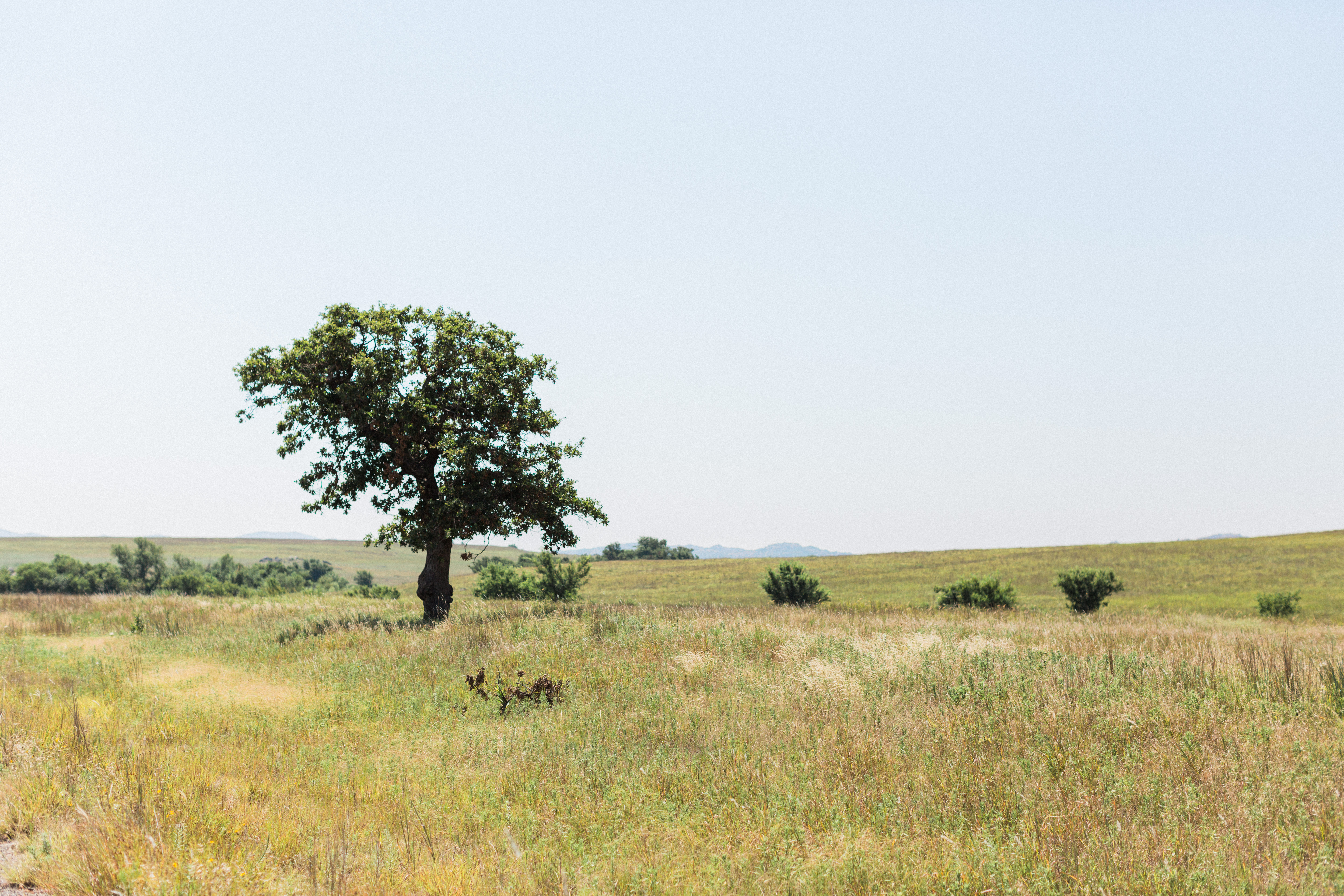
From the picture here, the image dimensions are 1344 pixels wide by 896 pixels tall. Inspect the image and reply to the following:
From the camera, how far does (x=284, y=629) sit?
21219mm

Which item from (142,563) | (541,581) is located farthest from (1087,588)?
(142,563)

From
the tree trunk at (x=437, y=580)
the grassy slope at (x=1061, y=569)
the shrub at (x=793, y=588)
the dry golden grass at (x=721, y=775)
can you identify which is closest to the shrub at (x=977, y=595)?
the grassy slope at (x=1061, y=569)

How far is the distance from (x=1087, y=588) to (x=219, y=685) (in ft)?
120

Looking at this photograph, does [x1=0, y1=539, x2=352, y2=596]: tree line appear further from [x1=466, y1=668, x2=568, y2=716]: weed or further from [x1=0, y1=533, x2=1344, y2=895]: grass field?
[x1=466, y1=668, x2=568, y2=716]: weed

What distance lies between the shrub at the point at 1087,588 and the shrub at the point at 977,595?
2593 millimetres

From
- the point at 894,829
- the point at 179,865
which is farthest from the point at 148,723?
the point at 894,829

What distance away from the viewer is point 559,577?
42656mm

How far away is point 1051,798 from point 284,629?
21053 millimetres

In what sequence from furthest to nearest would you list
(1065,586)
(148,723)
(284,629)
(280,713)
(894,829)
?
1. (1065,586)
2. (284,629)
3. (280,713)
4. (148,723)
5. (894,829)

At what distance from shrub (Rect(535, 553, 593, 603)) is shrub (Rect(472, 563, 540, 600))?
2.01ft

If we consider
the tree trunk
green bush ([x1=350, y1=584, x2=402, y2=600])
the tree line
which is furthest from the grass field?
the tree line

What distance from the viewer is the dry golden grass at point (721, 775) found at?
191 inches

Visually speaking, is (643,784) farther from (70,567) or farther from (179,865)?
(70,567)

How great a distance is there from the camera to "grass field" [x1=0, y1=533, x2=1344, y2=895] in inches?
192
